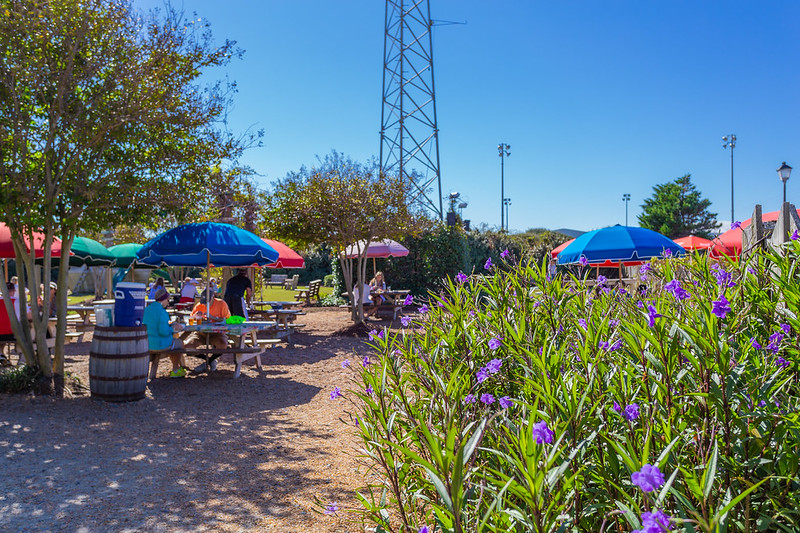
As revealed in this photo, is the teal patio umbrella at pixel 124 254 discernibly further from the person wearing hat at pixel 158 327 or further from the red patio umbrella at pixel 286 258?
the person wearing hat at pixel 158 327

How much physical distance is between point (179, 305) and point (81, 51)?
8574mm

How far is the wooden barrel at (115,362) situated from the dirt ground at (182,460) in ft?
0.53

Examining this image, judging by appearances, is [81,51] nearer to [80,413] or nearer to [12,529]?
[80,413]

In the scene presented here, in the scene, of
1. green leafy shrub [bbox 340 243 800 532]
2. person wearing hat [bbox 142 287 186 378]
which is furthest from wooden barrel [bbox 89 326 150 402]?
green leafy shrub [bbox 340 243 800 532]

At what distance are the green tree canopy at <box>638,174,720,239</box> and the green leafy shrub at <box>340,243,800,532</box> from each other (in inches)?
2391

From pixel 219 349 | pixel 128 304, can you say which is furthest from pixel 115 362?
pixel 219 349

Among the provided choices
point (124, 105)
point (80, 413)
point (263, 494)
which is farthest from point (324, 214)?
point (263, 494)

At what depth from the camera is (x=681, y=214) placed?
195 ft

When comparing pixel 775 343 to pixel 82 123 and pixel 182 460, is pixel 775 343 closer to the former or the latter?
pixel 182 460

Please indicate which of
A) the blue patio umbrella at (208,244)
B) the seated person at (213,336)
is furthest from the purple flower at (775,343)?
the blue patio umbrella at (208,244)

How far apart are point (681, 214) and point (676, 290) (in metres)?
63.0

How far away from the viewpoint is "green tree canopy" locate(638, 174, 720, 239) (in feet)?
192

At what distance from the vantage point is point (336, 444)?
5473 millimetres

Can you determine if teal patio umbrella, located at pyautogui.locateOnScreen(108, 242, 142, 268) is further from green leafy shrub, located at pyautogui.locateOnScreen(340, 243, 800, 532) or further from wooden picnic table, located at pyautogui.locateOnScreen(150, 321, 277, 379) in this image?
green leafy shrub, located at pyautogui.locateOnScreen(340, 243, 800, 532)
